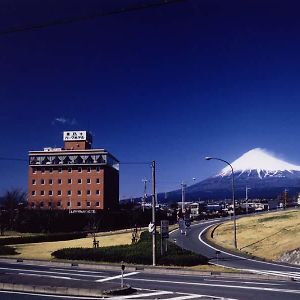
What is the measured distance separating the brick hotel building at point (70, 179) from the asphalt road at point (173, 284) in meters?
83.6

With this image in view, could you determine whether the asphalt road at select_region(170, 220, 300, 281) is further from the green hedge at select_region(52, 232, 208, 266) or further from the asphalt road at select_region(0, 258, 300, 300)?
the asphalt road at select_region(0, 258, 300, 300)

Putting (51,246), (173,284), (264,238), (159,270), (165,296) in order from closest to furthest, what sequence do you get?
(165,296) < (173,284) < (159,270) < (264,238) < (51,246)

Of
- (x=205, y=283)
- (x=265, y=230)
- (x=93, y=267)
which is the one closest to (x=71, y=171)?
(x=265, y=230)

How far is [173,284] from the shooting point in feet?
85.2

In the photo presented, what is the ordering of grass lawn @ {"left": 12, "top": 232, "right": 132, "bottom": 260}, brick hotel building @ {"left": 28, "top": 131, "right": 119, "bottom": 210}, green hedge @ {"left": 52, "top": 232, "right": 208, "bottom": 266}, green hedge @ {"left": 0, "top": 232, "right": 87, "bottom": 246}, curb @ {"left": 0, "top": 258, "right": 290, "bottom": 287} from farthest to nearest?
1. brick hotel building @ {"left": 28, "top": 131, "right": 119, "bottom": 210}
2. green hedge @ {"left": 0, "top": 232, "right": 87, "bottom": 246}
3. grass lawn @ {"left": 12, "top": 232, "right": 132, "bottom": 260}
4. green hedge @ {"left": 52, "top": 232, "right": 208, "bottom": 266}
5. curb @ {"left": 0, "top": 258, "right": 290, "bottom": 287}

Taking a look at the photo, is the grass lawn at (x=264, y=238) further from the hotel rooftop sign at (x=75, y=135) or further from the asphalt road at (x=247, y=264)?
the hotel rooftop sign at (x=75, y=135)

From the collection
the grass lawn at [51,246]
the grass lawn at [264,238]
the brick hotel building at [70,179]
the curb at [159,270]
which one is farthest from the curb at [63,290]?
the brick hotel building at [70,179]

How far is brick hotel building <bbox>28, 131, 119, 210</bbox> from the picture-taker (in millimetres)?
116562

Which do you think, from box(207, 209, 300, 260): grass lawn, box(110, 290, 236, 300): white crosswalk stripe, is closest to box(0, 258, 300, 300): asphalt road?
box(110, 290, 236, 300): white crosswalk stripe

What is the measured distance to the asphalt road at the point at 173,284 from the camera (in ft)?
70.7

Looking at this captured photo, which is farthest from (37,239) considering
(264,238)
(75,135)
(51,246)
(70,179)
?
(75,135)

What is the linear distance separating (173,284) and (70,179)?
9677cm

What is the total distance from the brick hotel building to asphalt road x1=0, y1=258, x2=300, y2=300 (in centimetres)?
8364

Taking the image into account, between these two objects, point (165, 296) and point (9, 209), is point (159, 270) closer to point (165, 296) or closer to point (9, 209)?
point (165, 296)
